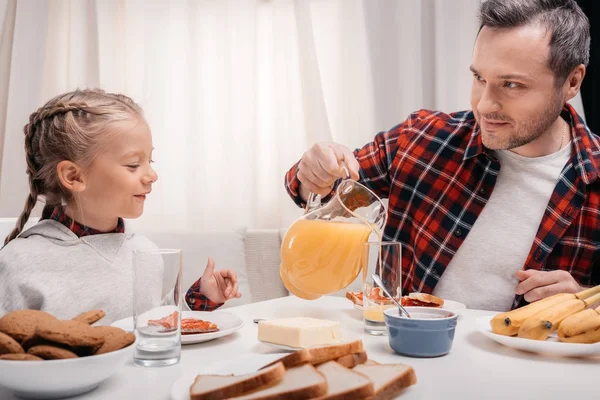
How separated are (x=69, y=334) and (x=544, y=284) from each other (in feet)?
3.21

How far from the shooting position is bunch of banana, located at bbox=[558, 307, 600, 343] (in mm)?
886

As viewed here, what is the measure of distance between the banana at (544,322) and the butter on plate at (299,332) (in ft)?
0.96

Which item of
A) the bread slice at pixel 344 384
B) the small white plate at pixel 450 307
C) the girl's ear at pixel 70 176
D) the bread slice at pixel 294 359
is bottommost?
the bread slice at pixel 344 384

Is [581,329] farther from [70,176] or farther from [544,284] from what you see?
[70,176]

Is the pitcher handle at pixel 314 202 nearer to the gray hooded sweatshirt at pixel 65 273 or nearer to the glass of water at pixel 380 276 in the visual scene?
the glass of water at pixel 380 276

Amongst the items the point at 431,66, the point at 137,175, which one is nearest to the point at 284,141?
the point at 431,66

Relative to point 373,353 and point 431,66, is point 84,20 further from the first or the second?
point 373,353

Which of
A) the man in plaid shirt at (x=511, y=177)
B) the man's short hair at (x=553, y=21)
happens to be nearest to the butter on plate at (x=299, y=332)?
the man in plaid shirt at (x=511, y=177)

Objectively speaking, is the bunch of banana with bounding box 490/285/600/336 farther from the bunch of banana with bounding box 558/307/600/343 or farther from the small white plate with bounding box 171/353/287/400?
the small white plate with bounding box 171/353/287/400

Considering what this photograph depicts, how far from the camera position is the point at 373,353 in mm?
895

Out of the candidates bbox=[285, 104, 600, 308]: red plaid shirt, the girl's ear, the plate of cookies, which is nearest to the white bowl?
the plate of cookies

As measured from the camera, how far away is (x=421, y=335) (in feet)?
2.82

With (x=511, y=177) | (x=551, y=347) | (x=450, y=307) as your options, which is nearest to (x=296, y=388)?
(x=551, y=347)

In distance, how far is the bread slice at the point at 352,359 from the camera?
0.75 meters
